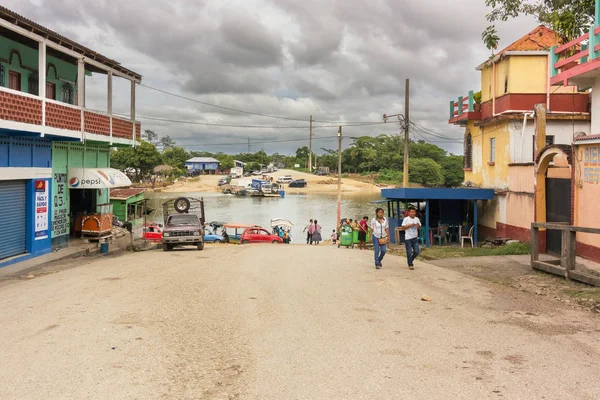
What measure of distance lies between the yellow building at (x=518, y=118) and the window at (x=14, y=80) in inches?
725

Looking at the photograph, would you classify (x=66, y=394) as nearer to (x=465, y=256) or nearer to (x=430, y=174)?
(x=465, y=256)

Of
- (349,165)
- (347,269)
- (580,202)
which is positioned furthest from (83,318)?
(349,165)

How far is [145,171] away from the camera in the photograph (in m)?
96.9

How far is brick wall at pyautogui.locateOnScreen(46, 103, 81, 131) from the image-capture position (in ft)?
53.6

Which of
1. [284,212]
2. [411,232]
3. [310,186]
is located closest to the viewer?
[411,232]

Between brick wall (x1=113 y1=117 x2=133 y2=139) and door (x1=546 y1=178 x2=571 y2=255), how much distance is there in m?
17.0

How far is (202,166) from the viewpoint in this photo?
467ft

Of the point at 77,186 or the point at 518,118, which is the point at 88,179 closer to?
the point at 77,186

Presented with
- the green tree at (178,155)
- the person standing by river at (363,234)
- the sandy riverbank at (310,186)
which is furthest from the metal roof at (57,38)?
the green tree at (178,155)

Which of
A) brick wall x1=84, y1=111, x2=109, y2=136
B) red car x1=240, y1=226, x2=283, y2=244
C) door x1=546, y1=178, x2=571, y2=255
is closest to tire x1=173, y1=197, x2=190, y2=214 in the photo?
red car x1=240, y1=226, x2=283, y2=244

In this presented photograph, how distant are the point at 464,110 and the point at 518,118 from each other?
16.4ft

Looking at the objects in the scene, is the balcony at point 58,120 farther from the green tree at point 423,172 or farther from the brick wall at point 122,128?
the green tree at point 423,172

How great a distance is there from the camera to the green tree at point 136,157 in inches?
3553

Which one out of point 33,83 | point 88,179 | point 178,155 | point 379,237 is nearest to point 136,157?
point 178,155
